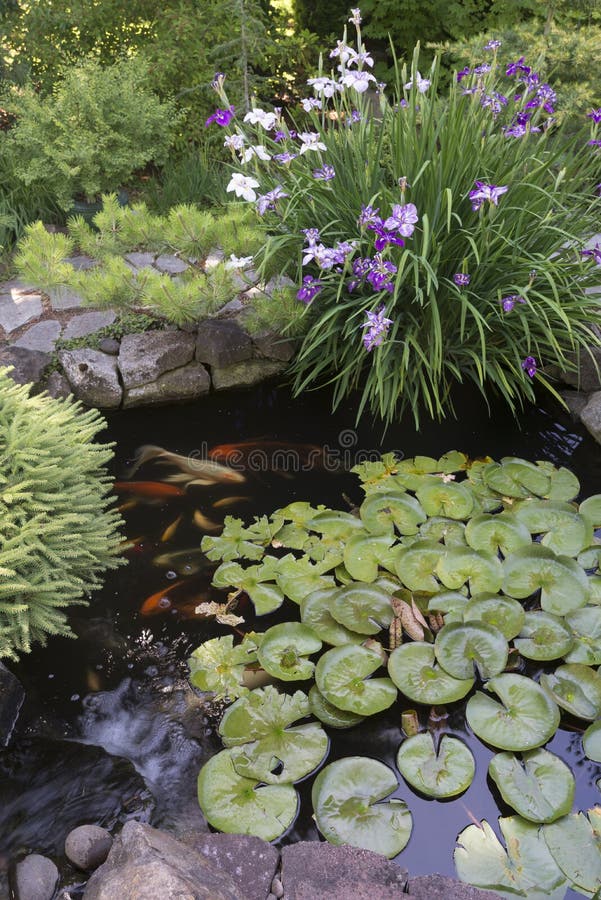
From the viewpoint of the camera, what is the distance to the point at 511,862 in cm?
173

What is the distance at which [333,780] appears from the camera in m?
1.89

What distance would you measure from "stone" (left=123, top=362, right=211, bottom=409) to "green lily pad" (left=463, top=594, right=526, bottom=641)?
1.71 meters

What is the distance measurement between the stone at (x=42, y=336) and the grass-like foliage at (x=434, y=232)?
123 centimetres

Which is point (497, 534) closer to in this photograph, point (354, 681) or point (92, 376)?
point (354, 681)

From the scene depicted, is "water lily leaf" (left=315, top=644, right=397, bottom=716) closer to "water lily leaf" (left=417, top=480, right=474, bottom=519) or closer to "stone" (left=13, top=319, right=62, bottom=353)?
"water lily leaf" (left=417, top=480, right=474, bottom=519)

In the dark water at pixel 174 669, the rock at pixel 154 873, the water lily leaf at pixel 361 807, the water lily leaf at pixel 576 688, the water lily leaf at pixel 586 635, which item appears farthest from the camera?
the water lily leaf at pixel 586 635

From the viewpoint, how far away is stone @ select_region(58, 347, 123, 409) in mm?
3232

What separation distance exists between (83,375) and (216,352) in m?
0.63

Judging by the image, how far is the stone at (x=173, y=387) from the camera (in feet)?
10.8

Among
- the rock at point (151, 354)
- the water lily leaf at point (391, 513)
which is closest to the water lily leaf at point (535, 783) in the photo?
the water lily leaf at point (391, 513)

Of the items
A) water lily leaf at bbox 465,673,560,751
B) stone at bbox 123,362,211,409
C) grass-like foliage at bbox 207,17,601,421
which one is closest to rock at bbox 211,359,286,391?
stone at bbox 123,362,211,409

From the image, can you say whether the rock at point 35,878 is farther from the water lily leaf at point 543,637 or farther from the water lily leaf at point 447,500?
the water lily leaf at point 447,500

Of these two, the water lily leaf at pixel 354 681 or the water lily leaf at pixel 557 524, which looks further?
the water lily leaf at pixel 557 524

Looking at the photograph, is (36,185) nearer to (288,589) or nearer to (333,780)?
(288,589)
